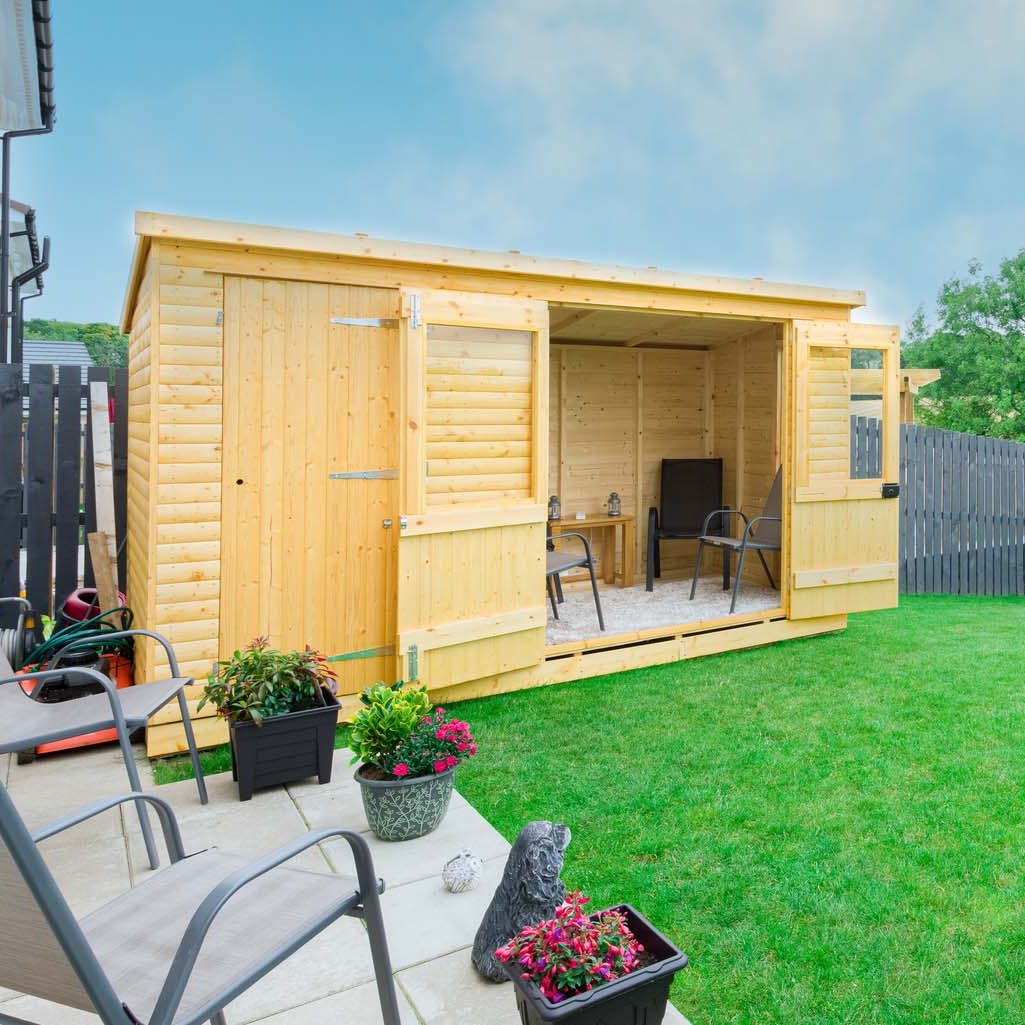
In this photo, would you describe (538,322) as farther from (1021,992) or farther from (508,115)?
(508,115)

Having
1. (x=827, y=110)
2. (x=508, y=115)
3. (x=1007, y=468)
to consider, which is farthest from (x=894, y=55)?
(x=1007, y=468)

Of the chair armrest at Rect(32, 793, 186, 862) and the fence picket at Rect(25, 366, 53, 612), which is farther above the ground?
the fence picket at Rect(25, 366, 53, 612)

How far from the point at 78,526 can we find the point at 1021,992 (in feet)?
15.2

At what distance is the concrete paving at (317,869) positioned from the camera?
1.95m

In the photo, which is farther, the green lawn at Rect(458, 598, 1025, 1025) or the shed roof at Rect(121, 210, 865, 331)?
the shed roof at Rect(121, 210, 865, 331)

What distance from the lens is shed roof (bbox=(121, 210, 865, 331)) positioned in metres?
3.55

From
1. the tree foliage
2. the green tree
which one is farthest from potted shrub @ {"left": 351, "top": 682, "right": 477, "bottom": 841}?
the tree foliage

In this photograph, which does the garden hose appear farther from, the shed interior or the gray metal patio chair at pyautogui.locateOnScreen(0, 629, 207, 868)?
the shed interior

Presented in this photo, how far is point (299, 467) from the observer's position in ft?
12.9

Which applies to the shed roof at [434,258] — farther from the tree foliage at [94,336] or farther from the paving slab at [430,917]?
the tree foliage at [94,336]

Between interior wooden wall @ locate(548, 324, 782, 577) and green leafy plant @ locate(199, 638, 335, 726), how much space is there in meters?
3.88

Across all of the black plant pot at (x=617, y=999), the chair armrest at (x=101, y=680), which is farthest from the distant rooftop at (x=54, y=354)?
the black plant pot at (x=617, y=999)

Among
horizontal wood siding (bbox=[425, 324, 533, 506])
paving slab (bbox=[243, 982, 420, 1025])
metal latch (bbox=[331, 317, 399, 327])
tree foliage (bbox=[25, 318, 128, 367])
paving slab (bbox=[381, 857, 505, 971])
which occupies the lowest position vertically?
paving slab (bbox=[243, 982, 420, 1025])

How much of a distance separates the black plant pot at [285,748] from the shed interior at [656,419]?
138 inches
